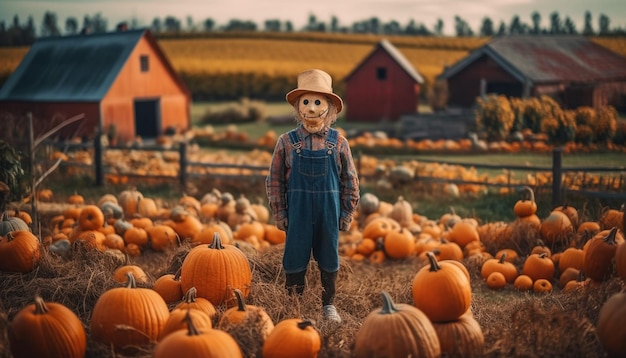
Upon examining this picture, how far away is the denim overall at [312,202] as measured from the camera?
485 centimetres

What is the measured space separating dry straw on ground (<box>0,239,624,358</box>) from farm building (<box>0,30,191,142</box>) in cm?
1516

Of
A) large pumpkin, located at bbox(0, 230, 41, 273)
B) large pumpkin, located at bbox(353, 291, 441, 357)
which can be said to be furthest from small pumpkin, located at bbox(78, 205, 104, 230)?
large pumpkin, located at bbox(353, 291, 441, 357)

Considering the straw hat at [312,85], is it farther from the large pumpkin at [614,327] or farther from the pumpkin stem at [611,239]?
the pumpkin stem at [611,239]

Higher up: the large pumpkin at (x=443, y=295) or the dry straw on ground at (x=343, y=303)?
the large pumpkin at (x=443, y=295)

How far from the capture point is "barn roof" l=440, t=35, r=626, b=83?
70.8 ft

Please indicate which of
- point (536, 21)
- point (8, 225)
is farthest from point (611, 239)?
point (536, 21)

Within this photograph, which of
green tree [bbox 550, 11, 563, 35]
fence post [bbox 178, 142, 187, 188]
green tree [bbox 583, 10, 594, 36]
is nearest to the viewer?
fence post [bbox 178, 142, 187, 188]

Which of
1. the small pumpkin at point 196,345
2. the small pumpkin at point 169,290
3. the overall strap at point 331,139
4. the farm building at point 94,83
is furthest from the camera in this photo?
the farm building at point 94,83

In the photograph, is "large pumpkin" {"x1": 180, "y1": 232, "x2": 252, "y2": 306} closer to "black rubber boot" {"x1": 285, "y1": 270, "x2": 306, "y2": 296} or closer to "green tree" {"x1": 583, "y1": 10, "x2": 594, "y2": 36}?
"black rubber boot" {"x1": 285, "y1": 270, "x2": 306, "y2": 296}

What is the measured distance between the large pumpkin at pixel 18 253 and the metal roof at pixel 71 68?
52.7 feet

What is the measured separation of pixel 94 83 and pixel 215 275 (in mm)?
18289

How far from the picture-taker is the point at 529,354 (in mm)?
3639

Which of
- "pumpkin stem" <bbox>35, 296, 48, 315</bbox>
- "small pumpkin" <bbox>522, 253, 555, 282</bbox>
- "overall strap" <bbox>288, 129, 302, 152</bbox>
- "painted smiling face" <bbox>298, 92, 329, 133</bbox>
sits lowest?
"small pumpkin" <bbox>522, 253, 555, 282</bbox>

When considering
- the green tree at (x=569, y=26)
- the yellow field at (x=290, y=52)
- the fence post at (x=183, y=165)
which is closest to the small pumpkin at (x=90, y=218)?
the fence post at (x=183, y=165)
